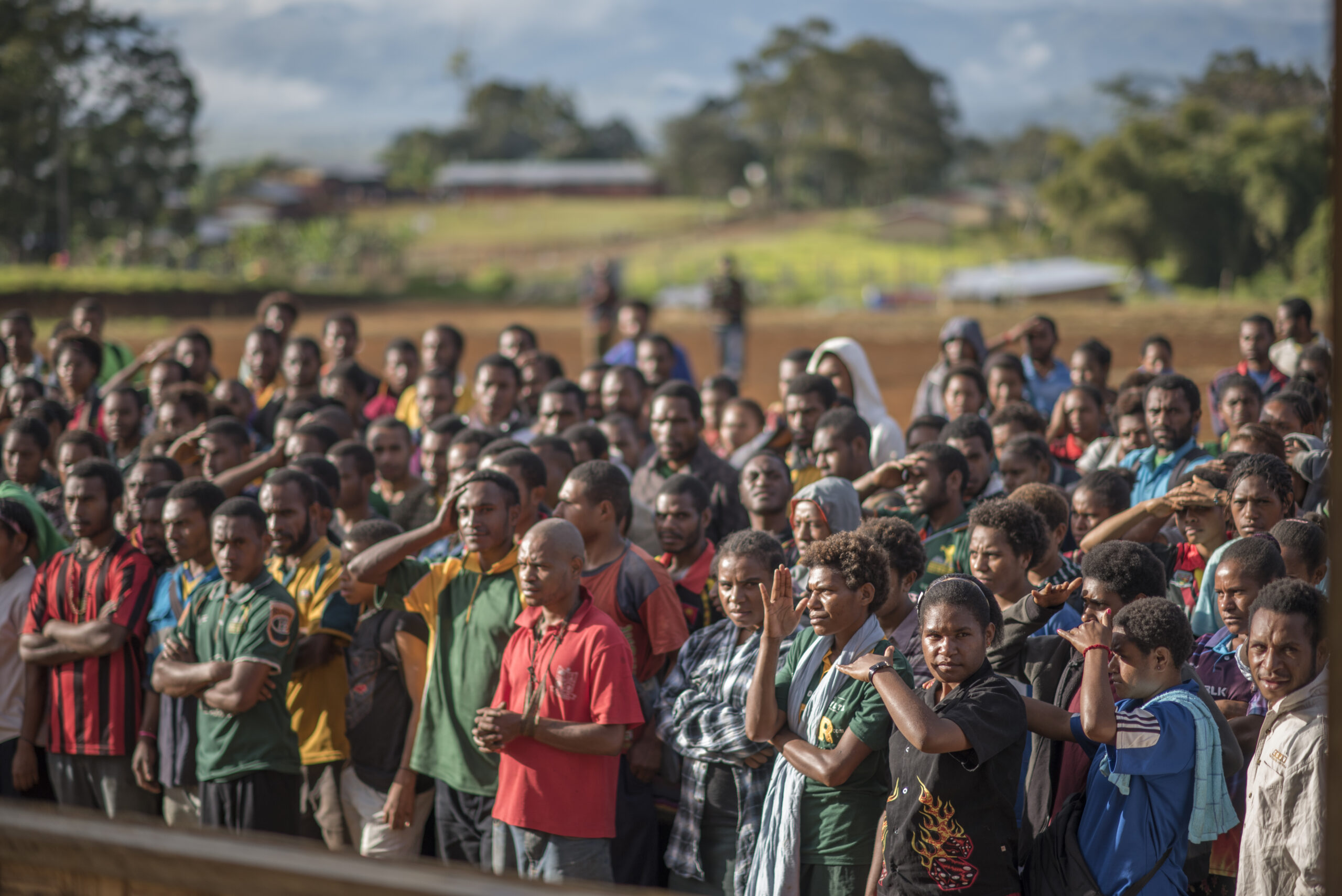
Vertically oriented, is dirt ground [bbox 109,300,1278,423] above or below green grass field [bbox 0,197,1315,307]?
below

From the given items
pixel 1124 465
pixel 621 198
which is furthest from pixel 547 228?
pixel 1124 465

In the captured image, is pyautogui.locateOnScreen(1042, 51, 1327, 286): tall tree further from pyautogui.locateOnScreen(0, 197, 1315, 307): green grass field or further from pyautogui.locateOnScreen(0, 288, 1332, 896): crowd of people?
pyautogui.locateOnScreen(0, 288, 1332, 896): crowd of people

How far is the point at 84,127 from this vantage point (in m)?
37.8

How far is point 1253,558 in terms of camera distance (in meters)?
3.93

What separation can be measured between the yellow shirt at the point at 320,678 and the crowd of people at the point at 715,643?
0.7 inches

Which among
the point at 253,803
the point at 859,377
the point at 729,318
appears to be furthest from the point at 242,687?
the point at 729,318

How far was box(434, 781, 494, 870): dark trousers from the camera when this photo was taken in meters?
4.60

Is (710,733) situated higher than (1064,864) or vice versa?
(710,733)

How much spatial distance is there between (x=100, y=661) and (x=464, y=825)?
1678 millimetres

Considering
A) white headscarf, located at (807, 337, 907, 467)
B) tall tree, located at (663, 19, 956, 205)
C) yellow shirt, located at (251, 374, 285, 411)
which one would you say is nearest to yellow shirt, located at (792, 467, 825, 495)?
white headscarf, located at (807, 337, 907, 467)

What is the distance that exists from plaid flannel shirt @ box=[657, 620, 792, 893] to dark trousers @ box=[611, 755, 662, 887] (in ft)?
0.56

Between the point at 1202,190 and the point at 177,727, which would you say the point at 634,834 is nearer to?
the point at 177,727

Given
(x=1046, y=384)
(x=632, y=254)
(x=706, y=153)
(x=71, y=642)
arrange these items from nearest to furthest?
(x=71, y=642), (x=1046, y=384), (x=632, y=254), (x=706, y=153)

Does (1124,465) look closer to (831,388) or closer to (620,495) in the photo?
(831,388)
